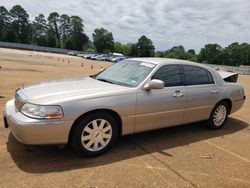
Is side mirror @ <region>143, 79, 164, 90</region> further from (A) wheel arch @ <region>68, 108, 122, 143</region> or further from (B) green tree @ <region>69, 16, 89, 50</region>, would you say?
(B) green tree @ <region>69, 16, 89, 50</region>

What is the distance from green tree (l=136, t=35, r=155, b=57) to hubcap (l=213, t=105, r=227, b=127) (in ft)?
327

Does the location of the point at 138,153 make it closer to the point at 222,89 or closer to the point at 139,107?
the point at 139,107

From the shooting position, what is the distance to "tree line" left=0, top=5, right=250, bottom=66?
314 feet

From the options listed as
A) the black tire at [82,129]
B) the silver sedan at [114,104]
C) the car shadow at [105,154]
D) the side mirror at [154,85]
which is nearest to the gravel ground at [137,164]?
the car shadow at [105,154]

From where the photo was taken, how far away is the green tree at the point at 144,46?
105625mm

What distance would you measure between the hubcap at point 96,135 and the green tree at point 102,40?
106 meters

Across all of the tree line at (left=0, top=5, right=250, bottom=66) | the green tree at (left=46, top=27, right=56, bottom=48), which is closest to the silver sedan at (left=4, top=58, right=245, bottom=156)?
the tree line at (left=0, top=5, right=250, bottom=66)

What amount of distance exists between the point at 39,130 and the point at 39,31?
111 meters

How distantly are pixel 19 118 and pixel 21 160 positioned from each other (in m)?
0.64

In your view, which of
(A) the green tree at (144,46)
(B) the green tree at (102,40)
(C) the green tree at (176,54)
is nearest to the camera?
(C) the green tree at (176,54)

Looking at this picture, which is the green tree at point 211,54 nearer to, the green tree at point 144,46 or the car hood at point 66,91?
the green tree at point 144,46

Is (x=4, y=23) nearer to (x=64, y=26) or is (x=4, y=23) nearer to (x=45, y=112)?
(x=64, y=26)

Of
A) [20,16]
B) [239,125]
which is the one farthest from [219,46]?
[239,125]

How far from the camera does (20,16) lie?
101562 mm
